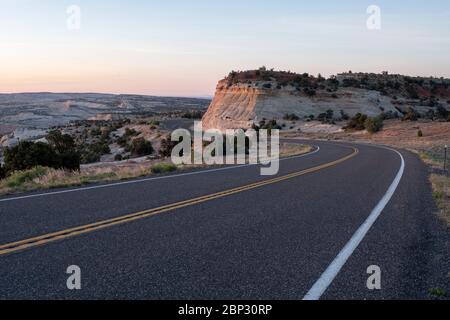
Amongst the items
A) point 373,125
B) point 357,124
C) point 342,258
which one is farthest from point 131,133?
point 342,258

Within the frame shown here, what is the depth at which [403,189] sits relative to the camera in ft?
43.9

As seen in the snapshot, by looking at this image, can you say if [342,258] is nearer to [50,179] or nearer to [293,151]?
[50,179]

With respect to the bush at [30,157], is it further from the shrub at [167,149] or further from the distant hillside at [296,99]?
the distant hillside at [296,99]

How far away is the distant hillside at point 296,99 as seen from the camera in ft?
243

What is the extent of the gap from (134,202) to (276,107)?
6558 centimetres

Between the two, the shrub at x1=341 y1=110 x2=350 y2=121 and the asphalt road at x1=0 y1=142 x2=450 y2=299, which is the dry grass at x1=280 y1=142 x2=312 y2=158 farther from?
the shrub at x1=341 y1=110 x2=350 y2=121

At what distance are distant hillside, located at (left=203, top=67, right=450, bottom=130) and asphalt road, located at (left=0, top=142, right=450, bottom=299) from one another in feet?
193

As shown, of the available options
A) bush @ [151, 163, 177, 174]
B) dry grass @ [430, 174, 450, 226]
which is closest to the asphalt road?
dry grass @ [430, 174, 450, 226]

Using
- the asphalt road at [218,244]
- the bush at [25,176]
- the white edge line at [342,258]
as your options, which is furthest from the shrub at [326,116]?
the white edge line at [342,258]

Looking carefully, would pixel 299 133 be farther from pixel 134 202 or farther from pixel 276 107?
pixel 134 202

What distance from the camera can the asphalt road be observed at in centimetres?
509

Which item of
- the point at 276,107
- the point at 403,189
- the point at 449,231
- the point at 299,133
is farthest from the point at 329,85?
the point at 449,231

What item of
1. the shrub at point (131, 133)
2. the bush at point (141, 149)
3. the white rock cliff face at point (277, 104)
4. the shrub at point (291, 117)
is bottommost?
the bush at point (141, 149)
